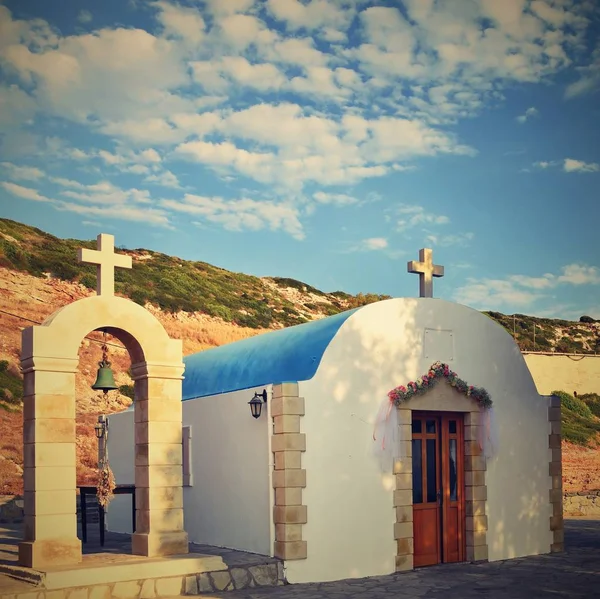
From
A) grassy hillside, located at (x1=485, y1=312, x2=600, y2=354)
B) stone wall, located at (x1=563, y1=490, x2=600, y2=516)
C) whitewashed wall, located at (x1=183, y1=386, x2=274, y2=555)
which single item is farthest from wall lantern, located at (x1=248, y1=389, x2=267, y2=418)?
grassy hillside, located at (x1=485, y1=312, x2=600, y2=354)

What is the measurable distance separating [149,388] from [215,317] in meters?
33.3

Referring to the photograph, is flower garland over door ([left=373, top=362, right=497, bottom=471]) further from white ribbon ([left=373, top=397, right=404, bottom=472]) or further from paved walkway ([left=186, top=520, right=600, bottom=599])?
paved walkway ([left=186, top=520, right=600, bottom=599])

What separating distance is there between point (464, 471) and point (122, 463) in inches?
281

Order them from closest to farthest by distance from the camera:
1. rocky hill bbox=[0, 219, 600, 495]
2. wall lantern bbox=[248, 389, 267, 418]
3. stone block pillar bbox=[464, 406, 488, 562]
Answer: wall lantern bbox=[248, 389, 267, 418] < stone block pillar bbox=[464, 406, 488, 562] < rocky hill bbox=[0, 219, 600, 495]

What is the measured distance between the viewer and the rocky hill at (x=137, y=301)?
2881cm

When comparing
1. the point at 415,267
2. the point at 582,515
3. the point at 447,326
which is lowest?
the point at 582,515

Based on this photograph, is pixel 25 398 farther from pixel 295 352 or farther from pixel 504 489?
pixel 504 489

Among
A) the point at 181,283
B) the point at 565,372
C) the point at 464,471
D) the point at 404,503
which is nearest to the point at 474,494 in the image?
the point at 464,471

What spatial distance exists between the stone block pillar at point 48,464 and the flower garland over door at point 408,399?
14.5 ft

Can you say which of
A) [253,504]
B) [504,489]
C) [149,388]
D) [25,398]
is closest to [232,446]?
[253,504]

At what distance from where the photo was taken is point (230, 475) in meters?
12.8

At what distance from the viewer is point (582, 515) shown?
70.0 feet

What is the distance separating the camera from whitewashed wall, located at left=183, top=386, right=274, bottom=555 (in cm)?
1189

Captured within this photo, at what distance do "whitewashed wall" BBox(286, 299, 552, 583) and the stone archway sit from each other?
1880mm
